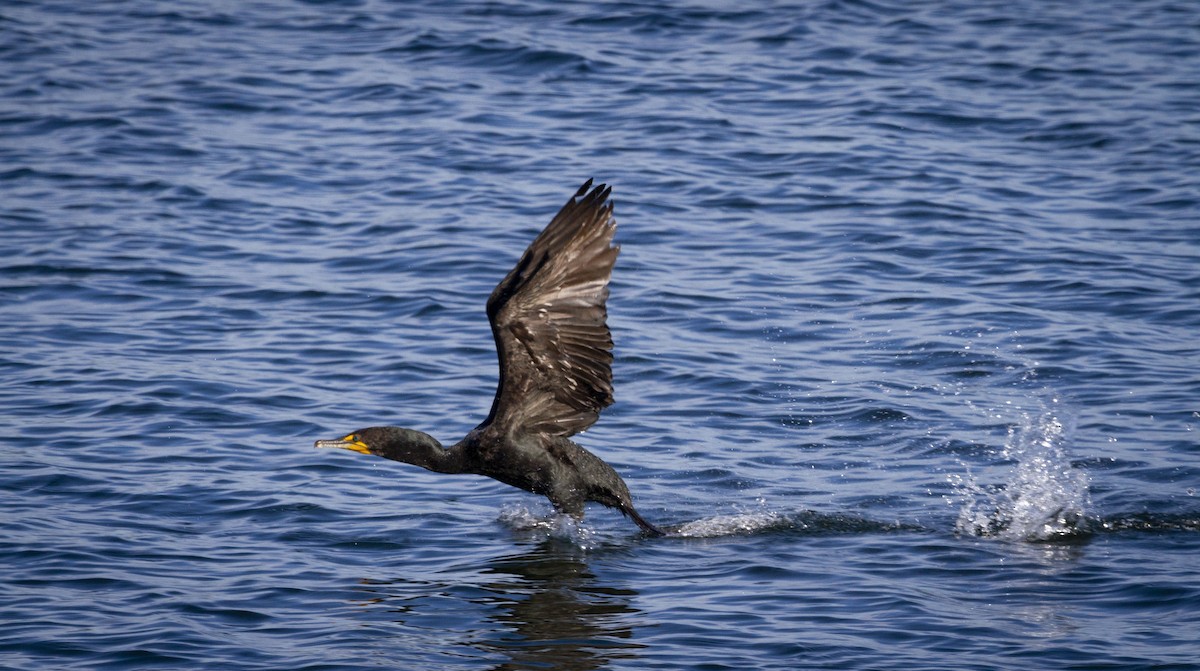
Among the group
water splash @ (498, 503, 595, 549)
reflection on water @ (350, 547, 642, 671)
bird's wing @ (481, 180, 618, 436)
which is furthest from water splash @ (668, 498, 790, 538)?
bird's wing @ (481, 180, 618, 436)

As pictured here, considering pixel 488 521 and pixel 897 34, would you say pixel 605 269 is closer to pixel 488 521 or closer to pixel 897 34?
pixel 488 521

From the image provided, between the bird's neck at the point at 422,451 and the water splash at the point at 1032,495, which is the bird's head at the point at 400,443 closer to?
the bird's neck at the point at 422,451

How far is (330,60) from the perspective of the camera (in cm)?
1723

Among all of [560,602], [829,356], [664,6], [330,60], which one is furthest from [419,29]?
[560,602]

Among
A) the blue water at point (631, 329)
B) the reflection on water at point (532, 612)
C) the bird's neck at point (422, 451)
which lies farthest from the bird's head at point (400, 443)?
the reflection on water at point (532, 612)

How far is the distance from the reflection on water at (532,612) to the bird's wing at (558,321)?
2.58ft

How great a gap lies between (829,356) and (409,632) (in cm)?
463

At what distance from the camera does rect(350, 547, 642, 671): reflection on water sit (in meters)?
6.46

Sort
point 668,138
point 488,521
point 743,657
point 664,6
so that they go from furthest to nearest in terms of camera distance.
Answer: point 664,6 → point 668,138 → point 488,521 → point 743,657

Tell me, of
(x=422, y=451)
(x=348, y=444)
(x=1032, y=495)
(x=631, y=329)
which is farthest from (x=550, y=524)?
(x=631, y=329)

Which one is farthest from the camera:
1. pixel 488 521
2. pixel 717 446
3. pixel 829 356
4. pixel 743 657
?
pixel 829 356

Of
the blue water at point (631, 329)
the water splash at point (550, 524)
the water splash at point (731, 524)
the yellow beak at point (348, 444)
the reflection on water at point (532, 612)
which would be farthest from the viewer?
the water splash at point (550, 524)

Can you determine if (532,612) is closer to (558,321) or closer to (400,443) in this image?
(400,443)

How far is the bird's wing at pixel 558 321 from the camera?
24.2 ft
